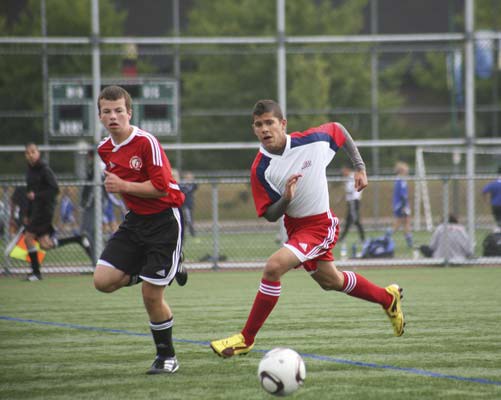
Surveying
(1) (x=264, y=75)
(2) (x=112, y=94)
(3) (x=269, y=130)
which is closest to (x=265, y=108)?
(3) (x=269, y=130)

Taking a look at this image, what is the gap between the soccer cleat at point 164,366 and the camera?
6117 millimetres

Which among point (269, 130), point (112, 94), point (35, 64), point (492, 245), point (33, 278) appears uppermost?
point (35, 64)

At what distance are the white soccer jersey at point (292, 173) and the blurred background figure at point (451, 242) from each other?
8444mm

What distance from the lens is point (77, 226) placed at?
51.7 feet

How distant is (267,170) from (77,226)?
9.64 metres

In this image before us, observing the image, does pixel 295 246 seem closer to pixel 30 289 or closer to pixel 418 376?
pixel 418 376

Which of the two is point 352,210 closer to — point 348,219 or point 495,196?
point 348,219

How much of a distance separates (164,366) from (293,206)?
1548 millimetres

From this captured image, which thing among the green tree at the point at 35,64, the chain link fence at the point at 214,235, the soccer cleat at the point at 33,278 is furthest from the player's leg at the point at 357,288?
the green tree at the point at 35,64

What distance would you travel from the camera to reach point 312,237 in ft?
21.8

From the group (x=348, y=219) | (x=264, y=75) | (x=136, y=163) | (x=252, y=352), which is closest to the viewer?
(x=136, y=163)

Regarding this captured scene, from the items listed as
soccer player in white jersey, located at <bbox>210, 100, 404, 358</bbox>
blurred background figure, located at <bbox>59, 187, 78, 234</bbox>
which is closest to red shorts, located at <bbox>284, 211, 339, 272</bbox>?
soccer player in white jersey, located at <bbox>210, 100, 404, 358</bbox>

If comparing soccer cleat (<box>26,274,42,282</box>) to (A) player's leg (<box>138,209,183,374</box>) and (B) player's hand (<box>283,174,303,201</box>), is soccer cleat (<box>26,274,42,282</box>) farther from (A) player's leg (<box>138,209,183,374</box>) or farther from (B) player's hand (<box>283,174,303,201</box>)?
(B) player's hand (<box>283,174,303,201</box>)

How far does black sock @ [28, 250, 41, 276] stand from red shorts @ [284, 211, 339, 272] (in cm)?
761
